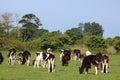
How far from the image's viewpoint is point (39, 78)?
22594mm

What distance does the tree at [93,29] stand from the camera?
6220 inches

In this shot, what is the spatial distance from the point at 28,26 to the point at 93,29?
55563mm

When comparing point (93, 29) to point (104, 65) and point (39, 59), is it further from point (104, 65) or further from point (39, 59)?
point (104, 65)

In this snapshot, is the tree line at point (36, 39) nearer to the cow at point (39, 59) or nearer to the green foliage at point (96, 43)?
the green foliage at point (96, 43)

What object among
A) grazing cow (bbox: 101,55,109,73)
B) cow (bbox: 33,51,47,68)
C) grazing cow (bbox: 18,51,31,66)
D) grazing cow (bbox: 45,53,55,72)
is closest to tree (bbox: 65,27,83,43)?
grazing cow (bbox: 18,51,31,66)

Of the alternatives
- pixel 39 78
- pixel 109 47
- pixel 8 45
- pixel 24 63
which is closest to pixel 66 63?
pixel 24 63

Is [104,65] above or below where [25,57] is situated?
below

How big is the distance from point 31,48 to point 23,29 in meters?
30.2

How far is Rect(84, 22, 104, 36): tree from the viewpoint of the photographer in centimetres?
15800

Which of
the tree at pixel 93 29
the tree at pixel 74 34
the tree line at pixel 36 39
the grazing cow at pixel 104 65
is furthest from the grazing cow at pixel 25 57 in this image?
the tree at pixel 93 29

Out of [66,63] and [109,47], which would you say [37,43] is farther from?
[66,63]

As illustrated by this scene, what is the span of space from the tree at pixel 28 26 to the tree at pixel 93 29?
4183 centimetres

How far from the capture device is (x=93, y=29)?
537 ft

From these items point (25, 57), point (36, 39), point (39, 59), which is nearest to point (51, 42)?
point (36, 39)
